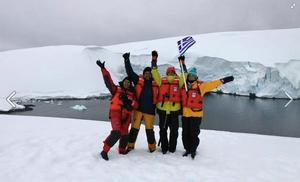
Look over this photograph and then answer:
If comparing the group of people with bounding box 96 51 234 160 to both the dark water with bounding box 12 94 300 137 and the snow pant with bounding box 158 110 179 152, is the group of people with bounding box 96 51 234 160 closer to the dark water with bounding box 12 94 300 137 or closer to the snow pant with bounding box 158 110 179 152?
the snow pant with bounding box 158 110 179 152

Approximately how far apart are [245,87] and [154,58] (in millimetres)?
28804

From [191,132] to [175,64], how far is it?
29.4m

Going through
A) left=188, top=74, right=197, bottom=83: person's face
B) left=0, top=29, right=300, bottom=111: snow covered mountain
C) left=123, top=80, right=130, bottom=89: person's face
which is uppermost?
left=188, top=74, right=197, bottom=83: person's face

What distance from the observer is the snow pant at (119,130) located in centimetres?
408

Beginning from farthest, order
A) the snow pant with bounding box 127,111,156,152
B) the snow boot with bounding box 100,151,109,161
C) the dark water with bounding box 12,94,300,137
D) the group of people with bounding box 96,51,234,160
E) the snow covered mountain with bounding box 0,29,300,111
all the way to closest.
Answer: the snow covered mountain with bounding box 0,29,300,111 < the dark water with bounding box 12,94,300,137 < the snow pant with bounding box 127,111,156,152 < the group of people with bounding box 96,51,234,160 < the snow boot with bounding box 100,151,109,161

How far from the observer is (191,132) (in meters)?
4.44

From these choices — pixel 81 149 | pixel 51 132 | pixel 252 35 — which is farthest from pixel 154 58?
pixel 252 35

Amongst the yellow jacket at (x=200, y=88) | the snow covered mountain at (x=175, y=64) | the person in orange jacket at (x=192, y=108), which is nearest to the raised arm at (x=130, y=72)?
the person in orange jacket at (x=192, y=108)

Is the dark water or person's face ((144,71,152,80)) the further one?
the dark water

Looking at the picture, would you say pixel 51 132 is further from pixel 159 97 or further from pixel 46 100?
pixel 46 100

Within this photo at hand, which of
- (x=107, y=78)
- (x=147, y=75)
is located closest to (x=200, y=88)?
(x=147, y=75)

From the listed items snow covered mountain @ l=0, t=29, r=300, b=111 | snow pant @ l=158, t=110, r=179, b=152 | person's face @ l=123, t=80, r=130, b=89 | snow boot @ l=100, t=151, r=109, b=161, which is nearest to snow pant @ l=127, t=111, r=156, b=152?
snow pant @ l=158, t=110, r=179, b=152

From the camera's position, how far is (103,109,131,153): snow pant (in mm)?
4082

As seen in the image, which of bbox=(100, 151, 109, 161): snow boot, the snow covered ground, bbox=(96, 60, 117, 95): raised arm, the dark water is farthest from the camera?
the dark water
